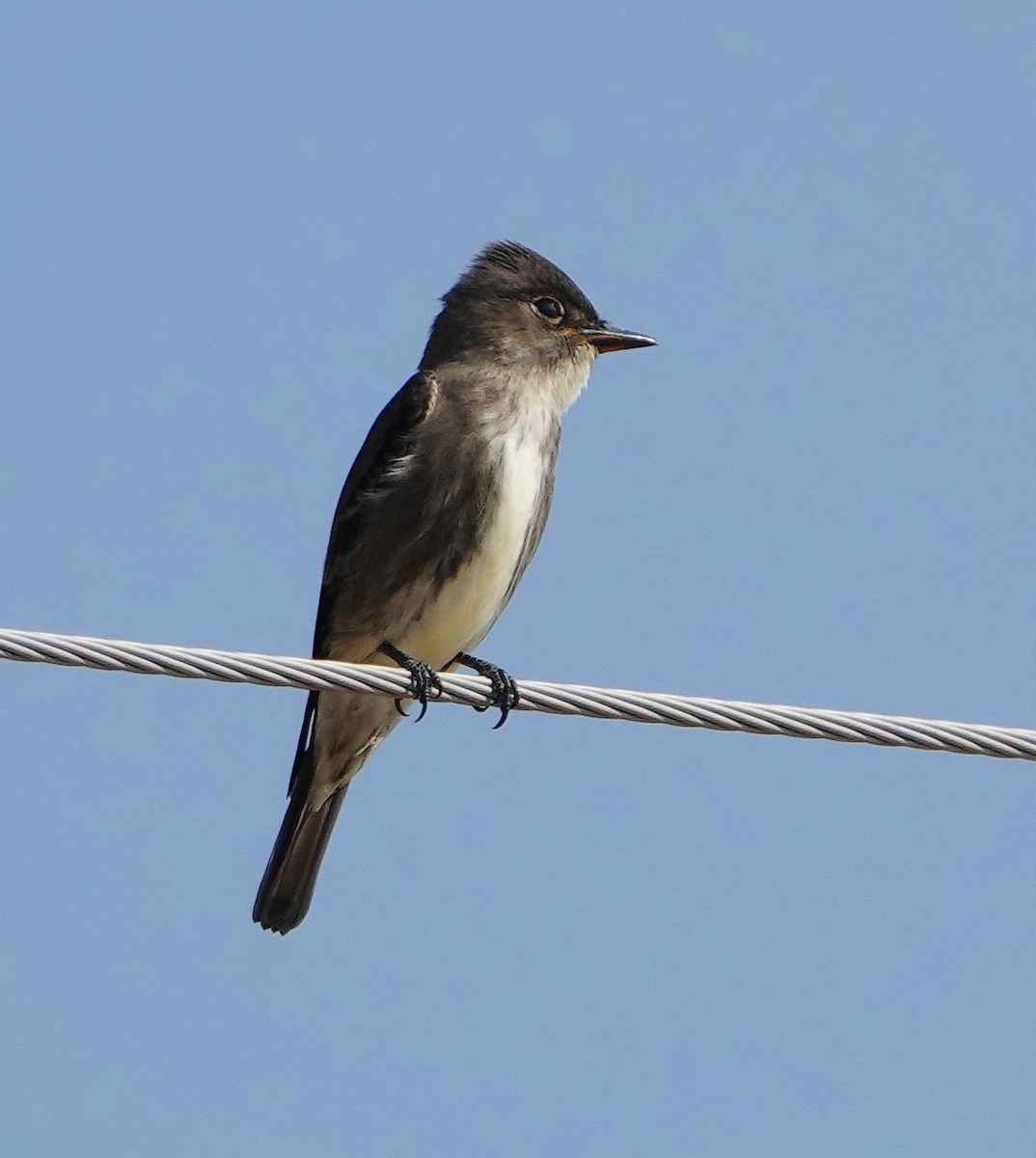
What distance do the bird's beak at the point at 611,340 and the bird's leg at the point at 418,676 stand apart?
71.7 inches

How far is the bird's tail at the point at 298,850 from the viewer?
8445 mm

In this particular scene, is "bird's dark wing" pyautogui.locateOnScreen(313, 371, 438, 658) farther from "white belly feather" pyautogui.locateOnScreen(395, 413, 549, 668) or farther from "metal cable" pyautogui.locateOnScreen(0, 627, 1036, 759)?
"metal cable" pyautogui.locateOnScreen(0, 627, 1036, 759)

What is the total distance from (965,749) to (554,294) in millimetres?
4249

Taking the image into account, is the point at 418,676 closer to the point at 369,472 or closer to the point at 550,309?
the point at 369,472

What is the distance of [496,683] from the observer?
7.02 m

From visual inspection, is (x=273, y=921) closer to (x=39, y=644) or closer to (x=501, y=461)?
(x=501, y=461)

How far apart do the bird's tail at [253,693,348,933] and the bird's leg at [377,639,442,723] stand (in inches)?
20.4

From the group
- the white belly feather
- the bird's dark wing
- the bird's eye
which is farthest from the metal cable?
the bird's eye

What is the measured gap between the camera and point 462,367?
28.0 ft

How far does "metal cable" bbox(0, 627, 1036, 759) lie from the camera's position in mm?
5062

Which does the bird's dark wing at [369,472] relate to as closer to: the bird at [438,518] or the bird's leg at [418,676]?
the bird at [438,518]

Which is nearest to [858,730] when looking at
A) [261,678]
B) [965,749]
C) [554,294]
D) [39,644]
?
[965,749]

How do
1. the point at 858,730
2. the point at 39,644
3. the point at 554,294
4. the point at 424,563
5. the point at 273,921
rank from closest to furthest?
the point at 39,644, the point at 858,730, the point at 424,563, the point at 273,921, the point at 554,294

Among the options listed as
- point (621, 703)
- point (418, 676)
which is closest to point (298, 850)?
point (418, 676)
